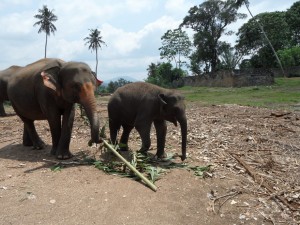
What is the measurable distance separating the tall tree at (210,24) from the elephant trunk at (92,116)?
46.0 meters

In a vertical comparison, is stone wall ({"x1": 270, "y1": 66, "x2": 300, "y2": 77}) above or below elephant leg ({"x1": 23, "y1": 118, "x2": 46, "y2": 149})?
above

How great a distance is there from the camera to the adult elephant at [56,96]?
7.32 m

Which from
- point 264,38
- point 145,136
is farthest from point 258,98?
point 264,38

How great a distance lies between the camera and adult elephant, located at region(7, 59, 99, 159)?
24.0ft

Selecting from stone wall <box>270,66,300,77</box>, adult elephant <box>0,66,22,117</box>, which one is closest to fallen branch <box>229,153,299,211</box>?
adult elephant <box>0,66,22,117</box>

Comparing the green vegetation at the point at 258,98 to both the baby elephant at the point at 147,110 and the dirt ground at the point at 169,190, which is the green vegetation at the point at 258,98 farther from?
the baby elephant at the point at 147,110

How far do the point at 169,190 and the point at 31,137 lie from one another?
427 centimetres

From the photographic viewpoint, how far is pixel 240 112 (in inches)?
587

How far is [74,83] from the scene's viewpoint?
735cm

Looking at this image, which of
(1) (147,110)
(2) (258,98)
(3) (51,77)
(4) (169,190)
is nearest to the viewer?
(4) (169,190)

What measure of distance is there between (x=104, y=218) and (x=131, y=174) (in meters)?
1.71

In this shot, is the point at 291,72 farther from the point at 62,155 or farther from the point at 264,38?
the point at 62,155

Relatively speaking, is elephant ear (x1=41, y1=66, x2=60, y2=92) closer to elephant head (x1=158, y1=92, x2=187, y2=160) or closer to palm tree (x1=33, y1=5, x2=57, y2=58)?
elephant head (x1=158, y1=92, x2=187, y2=160)

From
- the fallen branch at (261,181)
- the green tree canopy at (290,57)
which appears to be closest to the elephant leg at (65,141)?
the fallen branch at (261,181)
